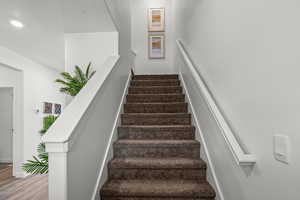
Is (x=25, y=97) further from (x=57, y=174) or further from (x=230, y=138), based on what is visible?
(x=230, y=138)

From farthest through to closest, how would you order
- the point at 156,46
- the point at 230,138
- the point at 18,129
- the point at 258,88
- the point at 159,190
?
the point at 156,46
the point at 18,129
the point at 159,190
the point at 230,138
the point at 258,88

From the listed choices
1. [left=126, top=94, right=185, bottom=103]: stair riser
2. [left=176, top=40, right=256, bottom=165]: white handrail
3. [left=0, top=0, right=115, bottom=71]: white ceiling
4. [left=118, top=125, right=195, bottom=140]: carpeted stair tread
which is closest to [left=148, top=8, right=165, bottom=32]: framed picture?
[left=0, top=0, right=115, bottom=71]: white ceiling

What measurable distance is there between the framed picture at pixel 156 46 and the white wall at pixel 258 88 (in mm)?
3531

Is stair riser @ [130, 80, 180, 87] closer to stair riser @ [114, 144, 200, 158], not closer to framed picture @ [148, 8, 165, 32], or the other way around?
stair riser @ [114, 144, 200, 158]

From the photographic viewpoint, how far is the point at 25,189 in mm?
3258

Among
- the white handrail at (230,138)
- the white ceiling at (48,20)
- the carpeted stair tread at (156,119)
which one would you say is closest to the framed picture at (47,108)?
the white ceiling at (48,20)

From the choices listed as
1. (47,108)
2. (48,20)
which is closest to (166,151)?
(48,20)

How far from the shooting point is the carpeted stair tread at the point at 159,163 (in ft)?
5.83

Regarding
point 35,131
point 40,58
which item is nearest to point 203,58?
point 40,58

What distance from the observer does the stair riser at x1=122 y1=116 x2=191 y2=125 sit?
2512 millimetres

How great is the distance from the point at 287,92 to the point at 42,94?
518cm

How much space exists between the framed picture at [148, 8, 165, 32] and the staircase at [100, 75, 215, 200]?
10.3 ft

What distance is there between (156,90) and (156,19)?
2792 mm

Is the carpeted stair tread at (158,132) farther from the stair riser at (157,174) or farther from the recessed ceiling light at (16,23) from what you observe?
the recessed ceiling light at (16,23)
